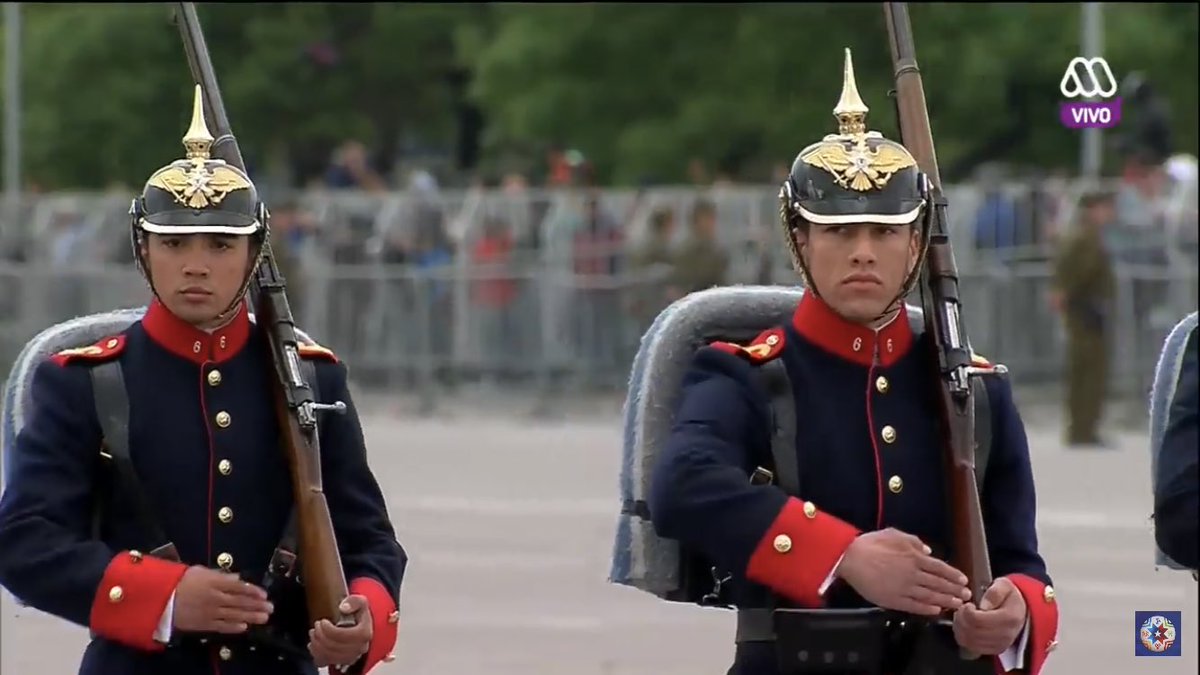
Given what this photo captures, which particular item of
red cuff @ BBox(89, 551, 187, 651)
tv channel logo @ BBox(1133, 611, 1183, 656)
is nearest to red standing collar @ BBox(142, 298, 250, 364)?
red cuff @ BBox(89, 551, 187, 651)

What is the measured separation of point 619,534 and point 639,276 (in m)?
16.3

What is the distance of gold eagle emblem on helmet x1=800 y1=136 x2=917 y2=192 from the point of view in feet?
15.6

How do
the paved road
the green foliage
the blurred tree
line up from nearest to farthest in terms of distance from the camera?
1. the paved road
2. the green foliage
3. the blurred tree

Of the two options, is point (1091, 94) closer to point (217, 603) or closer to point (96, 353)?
point (96, 353)

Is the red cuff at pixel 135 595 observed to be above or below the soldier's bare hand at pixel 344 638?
above

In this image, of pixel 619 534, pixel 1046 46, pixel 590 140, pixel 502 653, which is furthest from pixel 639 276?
pixel 619 534

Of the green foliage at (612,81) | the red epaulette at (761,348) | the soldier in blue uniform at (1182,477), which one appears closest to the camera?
the soldier in blue uniform at (1182,477)

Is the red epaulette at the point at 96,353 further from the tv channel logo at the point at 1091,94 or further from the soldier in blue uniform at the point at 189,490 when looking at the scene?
the tv channel logo at the point at 1091,94

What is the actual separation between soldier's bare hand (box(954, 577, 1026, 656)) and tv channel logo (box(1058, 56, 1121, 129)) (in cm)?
619

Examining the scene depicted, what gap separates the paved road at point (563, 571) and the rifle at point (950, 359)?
76.2 inches

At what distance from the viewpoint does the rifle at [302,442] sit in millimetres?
4730

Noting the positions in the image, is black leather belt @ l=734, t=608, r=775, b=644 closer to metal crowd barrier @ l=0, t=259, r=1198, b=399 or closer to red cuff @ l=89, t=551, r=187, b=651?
red cuff @ l=89, t=551, r=187, b=651

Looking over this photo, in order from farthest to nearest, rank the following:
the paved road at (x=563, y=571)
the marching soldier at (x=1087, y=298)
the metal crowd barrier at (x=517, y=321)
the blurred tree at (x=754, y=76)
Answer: the blurred tree at (x=754, y=76), the metal crowd barrier at (x=517, y=321), the marching soldier at (x=1087, y=298), the paved road at (x=563, y=571)

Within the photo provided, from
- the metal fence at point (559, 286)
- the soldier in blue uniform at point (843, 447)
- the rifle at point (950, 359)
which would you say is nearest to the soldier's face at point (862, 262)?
the soldier in blue uniform at point (843, 447)
